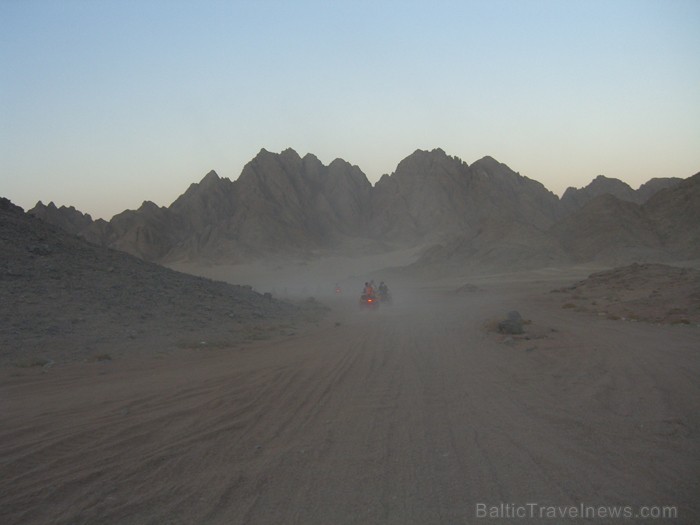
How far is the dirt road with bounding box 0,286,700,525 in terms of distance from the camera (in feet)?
16.1

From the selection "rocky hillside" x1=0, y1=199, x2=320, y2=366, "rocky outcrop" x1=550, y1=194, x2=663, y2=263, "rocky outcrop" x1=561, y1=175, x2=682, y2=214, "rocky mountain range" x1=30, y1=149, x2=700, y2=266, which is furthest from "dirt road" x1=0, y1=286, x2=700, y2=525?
"rocky outcrop" x1=561, y1=175, x2=682, y2=214

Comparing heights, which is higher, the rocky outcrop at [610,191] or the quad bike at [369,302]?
the rocky outcrop at [610,191]

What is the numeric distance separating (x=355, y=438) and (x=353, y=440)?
0.26 ft

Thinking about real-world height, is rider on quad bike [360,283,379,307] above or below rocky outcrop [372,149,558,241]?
below

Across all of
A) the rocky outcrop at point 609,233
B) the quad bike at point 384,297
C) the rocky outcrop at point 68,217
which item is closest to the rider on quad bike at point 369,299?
the quad bike at point 384,297

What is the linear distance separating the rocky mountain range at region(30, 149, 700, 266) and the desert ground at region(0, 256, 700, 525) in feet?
289

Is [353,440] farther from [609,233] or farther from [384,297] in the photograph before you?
[609,233]

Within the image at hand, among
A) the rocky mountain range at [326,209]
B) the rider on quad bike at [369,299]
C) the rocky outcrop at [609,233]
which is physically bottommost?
the rider on quad bike at [369,299]

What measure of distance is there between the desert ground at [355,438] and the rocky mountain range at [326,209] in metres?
88.1

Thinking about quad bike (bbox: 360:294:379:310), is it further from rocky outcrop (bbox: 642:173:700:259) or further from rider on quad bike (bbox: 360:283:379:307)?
rocky outcrop (bbox: 642:173:700:259)

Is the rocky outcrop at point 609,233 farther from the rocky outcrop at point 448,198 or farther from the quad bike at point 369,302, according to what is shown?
the quad bike at point 369,302

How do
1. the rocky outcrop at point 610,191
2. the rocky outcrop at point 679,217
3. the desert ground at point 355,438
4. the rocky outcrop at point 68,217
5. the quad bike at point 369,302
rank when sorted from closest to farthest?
the desert ground at point 355,438, the quad bike at point 369,302, the rocky outcrop at point 679,217, the rocky outcrop at point 68,217, the rocky outcrop at point 610,191

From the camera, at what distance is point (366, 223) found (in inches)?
5945

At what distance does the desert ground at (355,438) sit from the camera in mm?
4895
